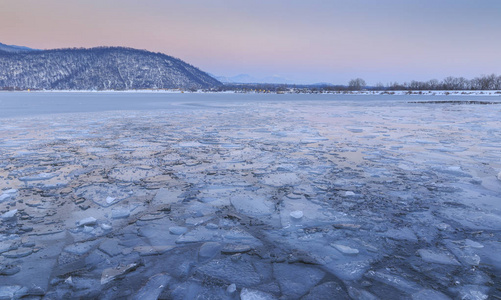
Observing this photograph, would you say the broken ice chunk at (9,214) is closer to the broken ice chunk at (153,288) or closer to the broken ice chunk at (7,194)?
the broken ice chunk at (7,194)

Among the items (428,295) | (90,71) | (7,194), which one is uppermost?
(90,71)

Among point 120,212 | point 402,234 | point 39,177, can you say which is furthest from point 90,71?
point 402,234

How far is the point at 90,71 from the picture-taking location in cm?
15025

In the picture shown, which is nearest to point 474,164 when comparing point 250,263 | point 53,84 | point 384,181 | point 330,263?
point 384,181

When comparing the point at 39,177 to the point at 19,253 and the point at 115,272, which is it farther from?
the point at 115,272

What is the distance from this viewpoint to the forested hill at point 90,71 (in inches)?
5423

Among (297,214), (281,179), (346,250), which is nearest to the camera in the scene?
(346,250)

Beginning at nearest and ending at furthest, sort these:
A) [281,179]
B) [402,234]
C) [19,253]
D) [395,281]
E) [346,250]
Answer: [395,281] < [19,253] < [346,250] < [402,234] < [281,179]

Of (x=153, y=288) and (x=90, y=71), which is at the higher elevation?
(x=90, y=71)

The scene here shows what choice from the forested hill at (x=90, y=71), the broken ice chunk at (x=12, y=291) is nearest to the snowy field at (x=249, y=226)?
the broken ice chunk at (x=12, y=291)

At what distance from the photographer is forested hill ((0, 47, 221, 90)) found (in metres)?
138

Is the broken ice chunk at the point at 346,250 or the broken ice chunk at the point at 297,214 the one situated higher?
the broken ice chunk at the point at 297,214

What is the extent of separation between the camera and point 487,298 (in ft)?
5.54

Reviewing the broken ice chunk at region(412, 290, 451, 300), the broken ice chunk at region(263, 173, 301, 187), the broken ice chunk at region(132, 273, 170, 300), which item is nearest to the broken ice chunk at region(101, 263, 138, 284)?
the broken ice chunk at region(132, 273, 170, 300)
